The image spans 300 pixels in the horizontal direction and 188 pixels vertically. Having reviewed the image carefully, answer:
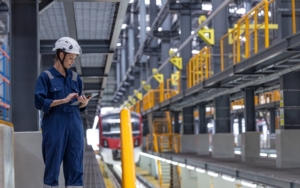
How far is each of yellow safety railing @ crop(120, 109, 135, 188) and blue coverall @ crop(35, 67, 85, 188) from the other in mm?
337

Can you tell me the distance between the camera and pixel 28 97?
257 inches

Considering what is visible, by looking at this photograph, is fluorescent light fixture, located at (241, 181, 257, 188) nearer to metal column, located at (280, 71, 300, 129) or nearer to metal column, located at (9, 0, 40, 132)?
metal column, located at (280, 71, 300, 129)

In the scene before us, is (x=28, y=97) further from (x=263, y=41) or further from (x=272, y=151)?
(x=272, y=151)

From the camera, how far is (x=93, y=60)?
53.3 feet

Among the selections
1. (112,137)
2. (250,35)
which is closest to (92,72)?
(250,35)

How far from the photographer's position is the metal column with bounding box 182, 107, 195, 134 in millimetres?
27641

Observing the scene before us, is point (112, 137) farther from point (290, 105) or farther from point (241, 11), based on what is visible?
point (290, 105)

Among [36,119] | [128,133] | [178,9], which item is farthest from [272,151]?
[128,133]

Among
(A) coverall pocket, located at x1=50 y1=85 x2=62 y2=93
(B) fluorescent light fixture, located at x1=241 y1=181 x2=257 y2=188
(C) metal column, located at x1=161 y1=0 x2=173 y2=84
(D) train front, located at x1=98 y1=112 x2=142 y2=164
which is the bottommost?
(B) fluorescent light fixture, located at x1=241 y1=181 x2=257 y2=188

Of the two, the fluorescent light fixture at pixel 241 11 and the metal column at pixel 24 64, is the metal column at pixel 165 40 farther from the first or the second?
the metal column at pixel 24 64

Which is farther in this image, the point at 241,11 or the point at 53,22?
the point at 241,11

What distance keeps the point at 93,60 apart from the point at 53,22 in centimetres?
523

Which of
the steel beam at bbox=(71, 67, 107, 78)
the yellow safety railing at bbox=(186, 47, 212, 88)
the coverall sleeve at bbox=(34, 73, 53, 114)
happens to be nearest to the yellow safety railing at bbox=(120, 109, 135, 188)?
the coverall sleeve at bbox=(34, 73, 53, 114)

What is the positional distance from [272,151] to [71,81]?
22373 mm
